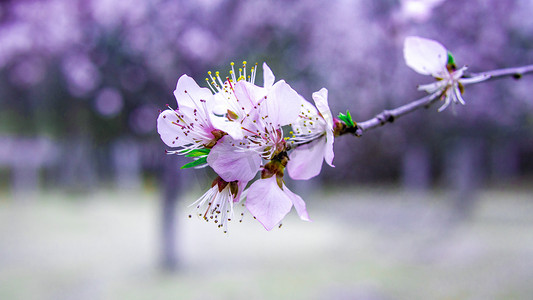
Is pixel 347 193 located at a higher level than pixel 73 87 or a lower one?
lower

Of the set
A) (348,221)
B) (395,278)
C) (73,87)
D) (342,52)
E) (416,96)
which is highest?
(342,52)

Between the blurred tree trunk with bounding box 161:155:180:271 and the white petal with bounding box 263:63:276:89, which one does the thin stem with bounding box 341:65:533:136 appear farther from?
the blurred tree trunk with bounding box 161:155:180:271

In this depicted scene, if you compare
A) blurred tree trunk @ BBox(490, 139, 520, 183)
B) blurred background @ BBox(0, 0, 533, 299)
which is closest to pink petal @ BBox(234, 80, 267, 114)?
blurred background @ BBox(0, 0, 533, 299)

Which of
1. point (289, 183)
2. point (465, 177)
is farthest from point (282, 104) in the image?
point (465, 177)

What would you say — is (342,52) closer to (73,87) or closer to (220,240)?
(220,240)

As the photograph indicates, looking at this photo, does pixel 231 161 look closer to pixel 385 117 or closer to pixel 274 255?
pixel 385 117

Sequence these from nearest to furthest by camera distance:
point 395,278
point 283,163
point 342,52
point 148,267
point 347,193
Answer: point 283,163
point 395,278
point 148,267
point 342,52
point 347,193

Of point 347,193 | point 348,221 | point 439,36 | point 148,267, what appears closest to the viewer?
point 439,36

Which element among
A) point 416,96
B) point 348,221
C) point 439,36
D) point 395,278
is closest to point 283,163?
point 439,36
